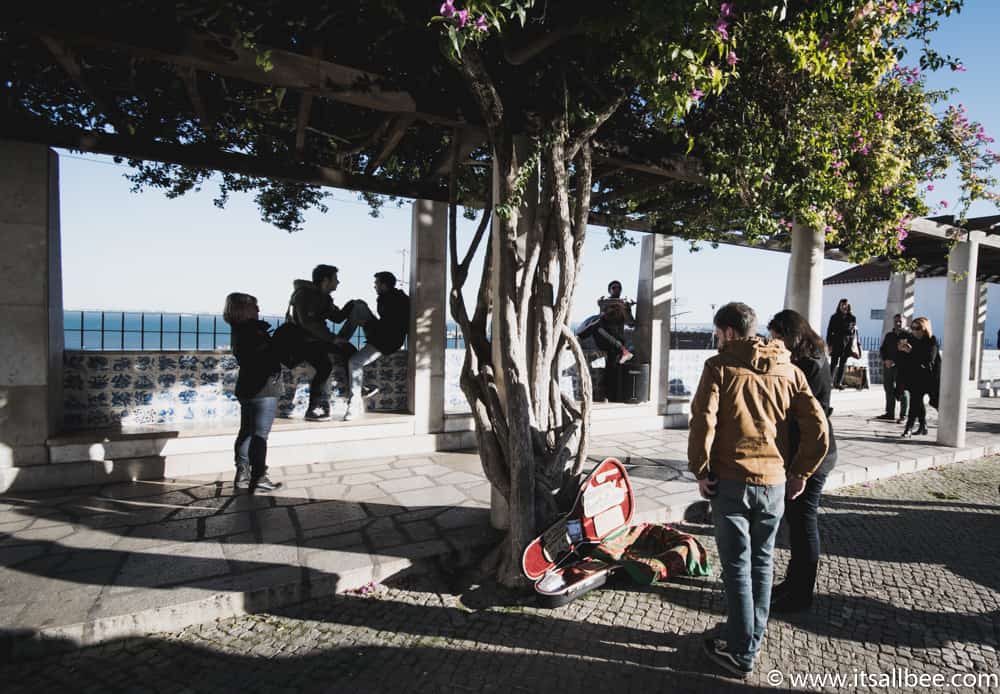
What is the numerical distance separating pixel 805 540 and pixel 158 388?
6.31 m

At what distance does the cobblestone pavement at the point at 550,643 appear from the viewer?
8.37ft

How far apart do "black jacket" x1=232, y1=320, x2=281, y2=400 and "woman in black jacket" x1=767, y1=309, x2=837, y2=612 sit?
4.16m

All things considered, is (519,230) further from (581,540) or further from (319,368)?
(319,368)

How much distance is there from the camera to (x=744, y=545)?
259 cm

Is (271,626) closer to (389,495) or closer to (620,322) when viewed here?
(389,495)

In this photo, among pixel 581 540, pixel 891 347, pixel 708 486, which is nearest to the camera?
pixel 708 486

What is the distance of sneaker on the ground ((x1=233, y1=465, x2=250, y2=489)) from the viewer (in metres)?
4.98

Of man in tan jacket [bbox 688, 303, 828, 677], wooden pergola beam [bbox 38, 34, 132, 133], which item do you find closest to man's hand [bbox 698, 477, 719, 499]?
man in tan jacket [bbox 688, 303, 828, 677]

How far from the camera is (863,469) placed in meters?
6.15

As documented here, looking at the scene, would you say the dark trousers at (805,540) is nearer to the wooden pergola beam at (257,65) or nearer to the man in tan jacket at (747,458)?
the man in tan jacket at (747,458)

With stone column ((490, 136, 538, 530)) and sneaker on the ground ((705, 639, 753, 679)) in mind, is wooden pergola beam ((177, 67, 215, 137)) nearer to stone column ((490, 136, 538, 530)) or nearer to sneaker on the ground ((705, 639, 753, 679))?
stone column ((490, 136, 538, 530))

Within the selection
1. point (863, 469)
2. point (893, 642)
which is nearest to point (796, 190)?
point (863, 469)

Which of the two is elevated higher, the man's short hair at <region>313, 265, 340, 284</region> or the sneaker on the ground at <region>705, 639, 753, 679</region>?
the man's short hair at <region>313, 265, 340, 284</region>
